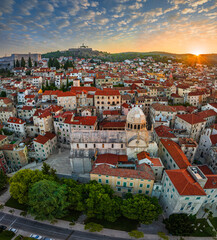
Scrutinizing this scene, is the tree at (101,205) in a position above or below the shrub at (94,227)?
above

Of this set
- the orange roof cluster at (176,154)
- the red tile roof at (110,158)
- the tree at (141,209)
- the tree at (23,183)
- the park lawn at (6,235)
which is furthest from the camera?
the red tile roof at (110,158)

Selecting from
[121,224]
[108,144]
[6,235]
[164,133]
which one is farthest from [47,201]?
[164,133]

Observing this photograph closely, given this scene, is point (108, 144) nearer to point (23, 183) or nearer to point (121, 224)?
point (121, 224)

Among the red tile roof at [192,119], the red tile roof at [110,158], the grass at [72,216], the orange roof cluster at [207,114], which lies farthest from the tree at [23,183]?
the orange roof cluster at [207,114]

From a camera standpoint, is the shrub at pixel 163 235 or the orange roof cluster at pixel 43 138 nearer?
the shrub at pixel 163 235

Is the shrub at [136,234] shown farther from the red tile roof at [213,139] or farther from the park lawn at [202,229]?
the red tile roof at [213,139]

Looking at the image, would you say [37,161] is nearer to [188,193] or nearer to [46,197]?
[46,197]

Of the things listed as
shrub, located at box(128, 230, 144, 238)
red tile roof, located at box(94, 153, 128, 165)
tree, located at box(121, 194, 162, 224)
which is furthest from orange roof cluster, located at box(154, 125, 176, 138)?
shrub, located at box(128, 230, 144, 238)
